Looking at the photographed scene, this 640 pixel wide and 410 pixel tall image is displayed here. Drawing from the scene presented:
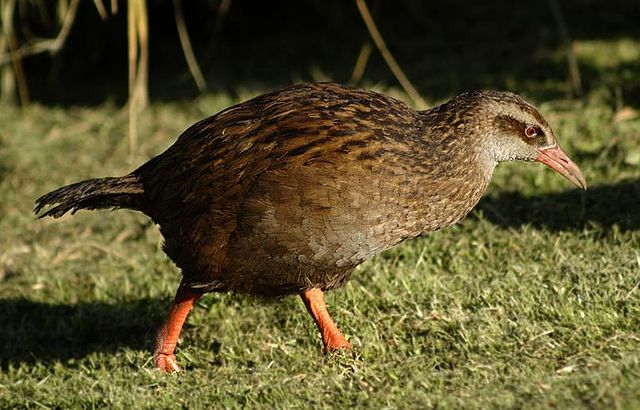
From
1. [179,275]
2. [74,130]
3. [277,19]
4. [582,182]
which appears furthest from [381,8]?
[582,182]

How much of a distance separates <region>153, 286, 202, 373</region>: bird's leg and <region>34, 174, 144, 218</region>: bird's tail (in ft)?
1.59

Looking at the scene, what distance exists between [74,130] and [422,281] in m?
4.57

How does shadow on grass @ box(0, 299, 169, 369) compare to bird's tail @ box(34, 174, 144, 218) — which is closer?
bird's tail @ box(34, 174, 144, 218)

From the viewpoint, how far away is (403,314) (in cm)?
502

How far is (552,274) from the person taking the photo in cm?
517

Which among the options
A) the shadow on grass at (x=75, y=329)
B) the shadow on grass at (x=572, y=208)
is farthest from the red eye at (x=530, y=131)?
the shadow on grass at (x=75, y=329)

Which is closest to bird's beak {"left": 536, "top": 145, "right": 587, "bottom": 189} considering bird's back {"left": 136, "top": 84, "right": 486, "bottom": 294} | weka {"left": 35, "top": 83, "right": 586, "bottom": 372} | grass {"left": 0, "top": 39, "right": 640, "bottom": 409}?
weka {"left": 35, "top": 83, "right": 586, "bottom": 372}

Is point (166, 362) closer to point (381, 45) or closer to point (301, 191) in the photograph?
point (301, 191)

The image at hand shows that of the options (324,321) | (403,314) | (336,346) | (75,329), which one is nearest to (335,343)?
(336,346)

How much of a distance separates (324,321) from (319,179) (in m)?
0.81

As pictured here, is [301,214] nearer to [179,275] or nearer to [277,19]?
[179,275]

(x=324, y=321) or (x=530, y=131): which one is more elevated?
(x=530, y=131)

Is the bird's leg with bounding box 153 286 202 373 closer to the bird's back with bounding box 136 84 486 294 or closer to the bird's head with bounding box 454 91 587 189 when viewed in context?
the bird's back with bounding box 136 84 486 294

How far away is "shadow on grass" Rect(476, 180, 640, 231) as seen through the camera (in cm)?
581
